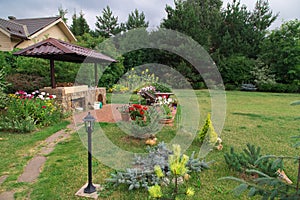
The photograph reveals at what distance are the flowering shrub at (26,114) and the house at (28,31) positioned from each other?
573cm

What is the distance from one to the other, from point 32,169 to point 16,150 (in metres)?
0.87

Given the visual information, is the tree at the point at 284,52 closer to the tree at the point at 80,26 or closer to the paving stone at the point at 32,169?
the tree at the point at 80,26

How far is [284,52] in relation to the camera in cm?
1525

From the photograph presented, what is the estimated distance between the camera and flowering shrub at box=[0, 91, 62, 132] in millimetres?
4273

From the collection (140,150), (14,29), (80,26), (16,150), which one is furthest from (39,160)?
(80,26)

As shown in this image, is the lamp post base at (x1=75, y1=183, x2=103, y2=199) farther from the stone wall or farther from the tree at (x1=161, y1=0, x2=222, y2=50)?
the tree at (x1=161, y1=0, x2=222, y2=50)

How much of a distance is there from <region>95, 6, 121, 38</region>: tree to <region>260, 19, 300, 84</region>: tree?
12790 millimetres

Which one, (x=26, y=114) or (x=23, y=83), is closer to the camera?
(x=26, y=114)

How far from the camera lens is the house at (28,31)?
1084 cm

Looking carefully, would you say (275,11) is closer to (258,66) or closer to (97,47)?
(258,66)

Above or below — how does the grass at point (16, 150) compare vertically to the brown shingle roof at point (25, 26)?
below

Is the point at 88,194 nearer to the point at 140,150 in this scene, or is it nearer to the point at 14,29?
the point at 140,150

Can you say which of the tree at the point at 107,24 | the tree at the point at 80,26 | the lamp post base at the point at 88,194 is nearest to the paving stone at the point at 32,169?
the lamp post base at the point at 88,194

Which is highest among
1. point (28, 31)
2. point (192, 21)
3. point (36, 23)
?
point (192, 21)
